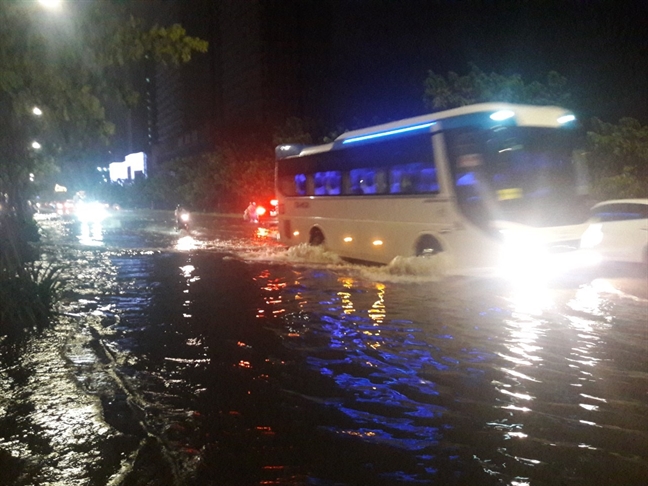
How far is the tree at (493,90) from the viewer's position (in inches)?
1096

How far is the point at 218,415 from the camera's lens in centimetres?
613

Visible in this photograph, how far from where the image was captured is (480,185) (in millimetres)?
13625

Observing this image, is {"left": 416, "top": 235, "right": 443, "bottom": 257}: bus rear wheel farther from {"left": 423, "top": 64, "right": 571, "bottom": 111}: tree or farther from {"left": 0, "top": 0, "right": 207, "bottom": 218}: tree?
{"left": 423, "top": 64, "right": 571, "bottom": 111}: tree

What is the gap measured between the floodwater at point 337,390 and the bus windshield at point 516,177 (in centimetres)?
151

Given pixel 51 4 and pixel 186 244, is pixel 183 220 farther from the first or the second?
pixel 51 4

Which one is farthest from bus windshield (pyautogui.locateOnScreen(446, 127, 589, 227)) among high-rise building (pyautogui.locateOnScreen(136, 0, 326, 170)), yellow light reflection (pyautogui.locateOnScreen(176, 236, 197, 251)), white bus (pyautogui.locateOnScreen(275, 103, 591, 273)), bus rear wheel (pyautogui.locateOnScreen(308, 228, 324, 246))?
high-rise building (pyautogui.locateOnScreen(136, 0, 326, 170))

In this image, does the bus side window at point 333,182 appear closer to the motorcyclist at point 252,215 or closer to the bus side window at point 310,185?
the bus side window at point 310,185

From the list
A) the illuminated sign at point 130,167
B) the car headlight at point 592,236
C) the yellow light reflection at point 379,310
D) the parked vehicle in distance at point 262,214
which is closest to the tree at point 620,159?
the car headlight at point 592,236

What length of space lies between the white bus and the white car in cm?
54

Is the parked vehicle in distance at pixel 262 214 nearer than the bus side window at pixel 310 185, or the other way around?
the bus side window at pixel 310 185

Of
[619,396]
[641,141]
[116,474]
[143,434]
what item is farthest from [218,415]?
[641,141]

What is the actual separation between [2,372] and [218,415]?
3017 millimetres

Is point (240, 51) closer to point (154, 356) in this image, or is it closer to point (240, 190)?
point (240, 190)

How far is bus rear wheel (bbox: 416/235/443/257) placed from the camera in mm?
14758
